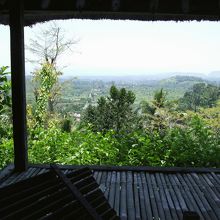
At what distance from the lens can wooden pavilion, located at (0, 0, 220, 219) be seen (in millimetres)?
2971

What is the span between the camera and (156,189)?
3.12 metres

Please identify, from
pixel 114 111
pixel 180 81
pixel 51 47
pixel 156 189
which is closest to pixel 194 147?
pixel 156 189

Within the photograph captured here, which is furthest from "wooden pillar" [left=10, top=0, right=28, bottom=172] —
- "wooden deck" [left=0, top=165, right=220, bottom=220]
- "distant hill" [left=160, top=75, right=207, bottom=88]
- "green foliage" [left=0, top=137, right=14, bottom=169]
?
"distant hill" [left=160, top=75, right=207, bottom=88]

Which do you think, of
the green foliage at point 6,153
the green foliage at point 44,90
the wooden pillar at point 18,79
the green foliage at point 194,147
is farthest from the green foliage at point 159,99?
the wooden pillar at point 18,79

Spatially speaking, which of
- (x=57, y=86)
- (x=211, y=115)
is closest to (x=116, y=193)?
(x=57, y=86)

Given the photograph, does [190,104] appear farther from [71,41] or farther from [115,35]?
[115,35]

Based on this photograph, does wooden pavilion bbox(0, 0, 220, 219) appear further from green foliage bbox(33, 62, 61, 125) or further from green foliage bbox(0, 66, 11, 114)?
green foliage bbox(33, 62, 61, 125)

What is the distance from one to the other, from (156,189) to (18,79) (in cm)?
168

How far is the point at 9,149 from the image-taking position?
192 inches

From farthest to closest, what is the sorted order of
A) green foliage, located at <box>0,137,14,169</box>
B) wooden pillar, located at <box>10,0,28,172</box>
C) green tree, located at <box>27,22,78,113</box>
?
green tree, located at <box>27,22,78,113</box>, green foliage, located at <box>0,137,14,169</box>, wooden pillar, located at <box>10,0,28,172</box>

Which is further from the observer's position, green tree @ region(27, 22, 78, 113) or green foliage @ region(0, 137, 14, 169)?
green tree @ region(27, 22, 78, 113)

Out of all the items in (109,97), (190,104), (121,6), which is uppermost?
(121,6)

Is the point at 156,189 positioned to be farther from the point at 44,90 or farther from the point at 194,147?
the point at 44,90

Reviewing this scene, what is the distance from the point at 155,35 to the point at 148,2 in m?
113
